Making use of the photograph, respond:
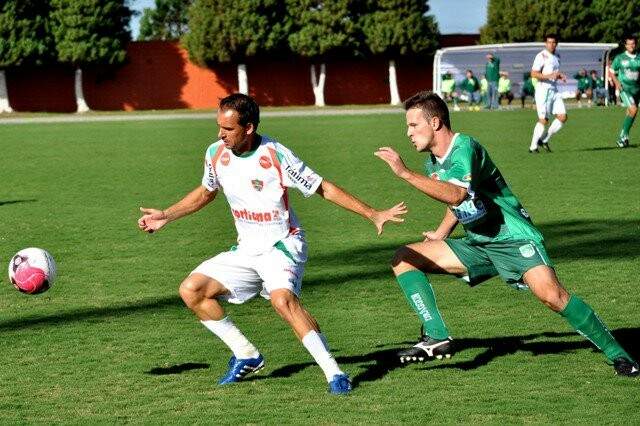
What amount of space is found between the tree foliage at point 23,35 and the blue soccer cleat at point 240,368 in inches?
2129

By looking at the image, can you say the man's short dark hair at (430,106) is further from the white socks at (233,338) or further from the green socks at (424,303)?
the white socks at (233,338)

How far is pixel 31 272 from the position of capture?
755 centimetres

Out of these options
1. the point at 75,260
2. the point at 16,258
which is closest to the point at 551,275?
the point at 16,258

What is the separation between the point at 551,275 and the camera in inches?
260

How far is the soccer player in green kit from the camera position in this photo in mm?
6523

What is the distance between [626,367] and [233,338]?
2.21 meters

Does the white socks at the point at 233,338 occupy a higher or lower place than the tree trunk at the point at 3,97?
higher

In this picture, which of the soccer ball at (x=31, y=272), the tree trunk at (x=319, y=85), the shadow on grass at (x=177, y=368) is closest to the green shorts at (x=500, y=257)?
the shadow on grass at (x=177, y=368)

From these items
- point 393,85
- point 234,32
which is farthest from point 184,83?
point 393,85

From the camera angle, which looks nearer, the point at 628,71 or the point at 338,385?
the point at 338,385

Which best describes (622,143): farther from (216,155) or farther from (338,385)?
(338,385)

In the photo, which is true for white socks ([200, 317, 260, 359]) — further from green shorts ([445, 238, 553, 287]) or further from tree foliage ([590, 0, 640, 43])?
tree foliage ([590, 0, 640, 43])

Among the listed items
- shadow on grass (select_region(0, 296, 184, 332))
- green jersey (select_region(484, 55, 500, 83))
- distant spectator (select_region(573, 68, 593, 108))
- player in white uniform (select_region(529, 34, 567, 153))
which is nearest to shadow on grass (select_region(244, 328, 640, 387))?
shadow on grass (select_region(0, 296, 184, 332))

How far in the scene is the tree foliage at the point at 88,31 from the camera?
196ft
